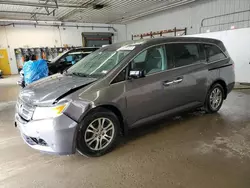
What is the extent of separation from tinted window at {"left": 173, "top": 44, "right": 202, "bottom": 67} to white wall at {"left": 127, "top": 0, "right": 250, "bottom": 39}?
22.5 ft

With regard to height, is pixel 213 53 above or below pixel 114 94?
above

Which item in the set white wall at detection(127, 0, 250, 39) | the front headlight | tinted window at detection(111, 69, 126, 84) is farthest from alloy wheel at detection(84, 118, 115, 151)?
white wall at detection(127, 0, 250, 39)

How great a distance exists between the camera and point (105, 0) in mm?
9281

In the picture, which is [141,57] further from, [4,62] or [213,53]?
[4,62]

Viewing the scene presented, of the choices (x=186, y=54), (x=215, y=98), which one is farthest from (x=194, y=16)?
(x=186, y=54)

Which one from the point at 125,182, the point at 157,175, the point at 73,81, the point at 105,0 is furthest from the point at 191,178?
the point at 105,0

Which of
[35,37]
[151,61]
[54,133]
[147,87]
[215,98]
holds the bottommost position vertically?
[215,98]

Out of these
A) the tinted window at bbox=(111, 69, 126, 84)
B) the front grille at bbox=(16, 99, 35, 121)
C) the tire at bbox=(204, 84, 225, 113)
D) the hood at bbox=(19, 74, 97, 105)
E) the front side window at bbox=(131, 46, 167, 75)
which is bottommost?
the tire at bbox=(204, 84, 225, 113)

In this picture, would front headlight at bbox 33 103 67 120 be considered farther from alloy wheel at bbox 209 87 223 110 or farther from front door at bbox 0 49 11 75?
front door at bbox 0 49 11 75

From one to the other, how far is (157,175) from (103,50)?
6.92 ft

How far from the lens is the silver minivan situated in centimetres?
214

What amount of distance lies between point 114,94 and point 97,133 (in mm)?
529

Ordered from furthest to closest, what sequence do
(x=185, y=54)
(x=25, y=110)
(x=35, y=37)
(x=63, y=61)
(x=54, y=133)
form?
1. (x=35, y=37)
2. (x=63, y=61)
3. (x=185, y=54)
4. (x=25, y=110)
5. (x=54, y=133)

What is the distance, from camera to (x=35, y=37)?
1382 centimetres
